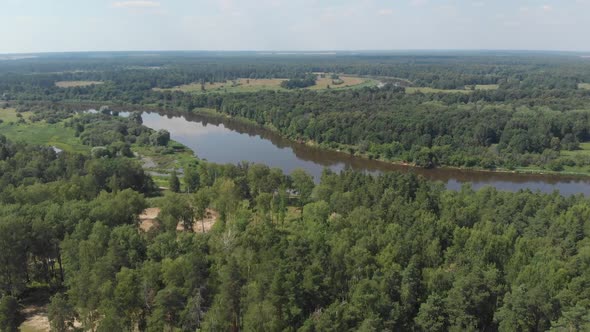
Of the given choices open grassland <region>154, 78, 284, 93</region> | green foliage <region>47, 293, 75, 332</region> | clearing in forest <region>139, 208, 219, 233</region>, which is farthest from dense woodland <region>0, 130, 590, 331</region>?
open grassland <region>154, 78, 284, 93</region>

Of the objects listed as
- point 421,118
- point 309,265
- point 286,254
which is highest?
point 421,118

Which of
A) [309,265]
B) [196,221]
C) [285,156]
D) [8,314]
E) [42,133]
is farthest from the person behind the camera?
[42,133]

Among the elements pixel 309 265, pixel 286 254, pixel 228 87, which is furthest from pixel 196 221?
pixel 228 87

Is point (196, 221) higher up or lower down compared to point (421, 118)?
lower down

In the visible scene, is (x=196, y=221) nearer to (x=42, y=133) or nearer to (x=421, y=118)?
(x=421, y=118)

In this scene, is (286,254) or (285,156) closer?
(286,254)

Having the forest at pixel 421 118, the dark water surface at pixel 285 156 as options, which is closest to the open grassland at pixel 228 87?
the forest at pixel 421 118

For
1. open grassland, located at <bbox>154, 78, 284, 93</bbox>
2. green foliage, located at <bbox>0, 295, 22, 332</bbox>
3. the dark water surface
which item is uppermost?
open grassland, located at <bbox>154, 78, 284, 93</bbox>

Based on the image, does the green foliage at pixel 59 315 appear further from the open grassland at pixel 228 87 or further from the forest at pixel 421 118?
the open grassland at pixel 228 87

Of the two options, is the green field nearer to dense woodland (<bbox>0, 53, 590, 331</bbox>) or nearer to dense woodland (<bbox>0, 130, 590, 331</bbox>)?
dense woodland (<bbox>0, 53, 590, 331</bbox>)

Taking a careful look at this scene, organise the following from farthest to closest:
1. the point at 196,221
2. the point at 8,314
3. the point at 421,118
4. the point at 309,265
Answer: the point at 421,118
the point at 196,221
the point at 309,265
the point at 8,314
